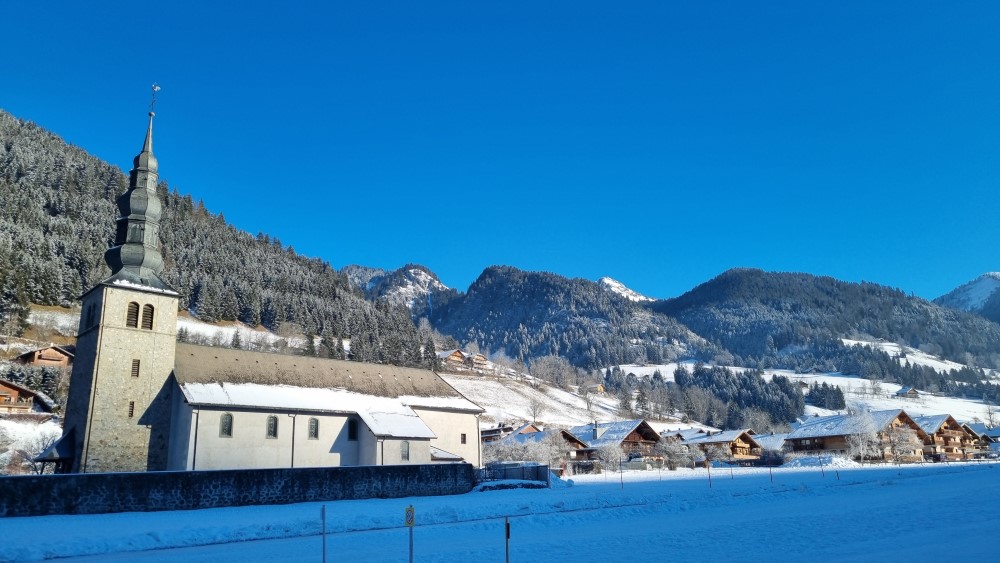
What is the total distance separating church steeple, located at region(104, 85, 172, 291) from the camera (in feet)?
140

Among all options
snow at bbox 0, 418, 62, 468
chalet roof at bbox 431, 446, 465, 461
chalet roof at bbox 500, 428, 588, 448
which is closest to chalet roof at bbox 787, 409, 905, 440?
chalet roof at bbox 500, 428, 588, 448

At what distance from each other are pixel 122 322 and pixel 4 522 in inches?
833

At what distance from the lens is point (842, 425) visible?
96.2 metres

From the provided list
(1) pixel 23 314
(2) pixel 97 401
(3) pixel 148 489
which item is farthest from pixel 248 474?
(1) pixel 23 314

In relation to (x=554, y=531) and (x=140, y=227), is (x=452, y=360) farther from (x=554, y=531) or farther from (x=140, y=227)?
(x=554, y=531)

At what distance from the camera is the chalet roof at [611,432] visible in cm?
9512

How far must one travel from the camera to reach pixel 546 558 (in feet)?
58.0

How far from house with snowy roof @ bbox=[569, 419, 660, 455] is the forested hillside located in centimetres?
5593

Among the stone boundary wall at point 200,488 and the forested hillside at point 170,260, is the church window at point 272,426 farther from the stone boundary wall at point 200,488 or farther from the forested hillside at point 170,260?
the forested hillside at point 170,260

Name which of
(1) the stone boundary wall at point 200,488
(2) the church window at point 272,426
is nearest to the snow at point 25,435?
(2) the church window at point 272,426

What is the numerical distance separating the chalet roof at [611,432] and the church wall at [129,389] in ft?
201

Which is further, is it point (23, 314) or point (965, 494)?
point (23, 314)

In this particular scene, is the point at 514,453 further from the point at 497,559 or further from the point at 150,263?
the point at 497,559

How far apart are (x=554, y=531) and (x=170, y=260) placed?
149 metres
